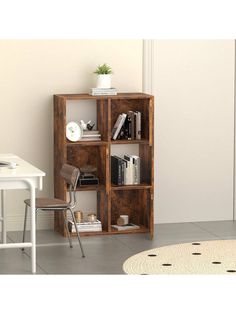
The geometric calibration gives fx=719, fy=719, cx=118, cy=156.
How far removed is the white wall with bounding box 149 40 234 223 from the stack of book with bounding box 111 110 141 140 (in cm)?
47

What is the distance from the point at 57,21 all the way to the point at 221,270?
5.43m

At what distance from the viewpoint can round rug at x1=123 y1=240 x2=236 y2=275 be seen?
5.71 meters

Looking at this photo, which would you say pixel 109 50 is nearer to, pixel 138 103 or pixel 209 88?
pixel 138 103

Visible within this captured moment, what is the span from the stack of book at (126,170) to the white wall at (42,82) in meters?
0.67

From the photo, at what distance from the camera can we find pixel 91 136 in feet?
22.4

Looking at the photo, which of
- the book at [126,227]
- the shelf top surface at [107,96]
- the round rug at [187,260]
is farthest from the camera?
Result: the book at [126,227]

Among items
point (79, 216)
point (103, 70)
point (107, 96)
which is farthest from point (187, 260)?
point (103, 70)

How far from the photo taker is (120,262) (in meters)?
5.96

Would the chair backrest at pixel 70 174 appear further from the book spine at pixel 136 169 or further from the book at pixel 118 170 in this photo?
the book spine at pixel 136 169

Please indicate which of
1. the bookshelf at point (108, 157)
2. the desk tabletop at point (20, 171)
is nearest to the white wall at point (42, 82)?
the bookshelf at point (108, 157)

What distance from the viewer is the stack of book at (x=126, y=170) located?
6.91 metres

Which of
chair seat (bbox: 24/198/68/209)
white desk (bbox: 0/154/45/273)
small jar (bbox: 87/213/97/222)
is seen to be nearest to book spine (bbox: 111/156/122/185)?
small jar (bbox: 87/213/97/222)

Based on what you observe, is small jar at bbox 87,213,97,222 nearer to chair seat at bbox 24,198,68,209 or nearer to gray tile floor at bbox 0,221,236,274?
gray tile floor at bbox 0,221,236,274

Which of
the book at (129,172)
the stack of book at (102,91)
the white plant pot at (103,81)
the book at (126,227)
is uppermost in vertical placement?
the white plant pot at (103,81)
